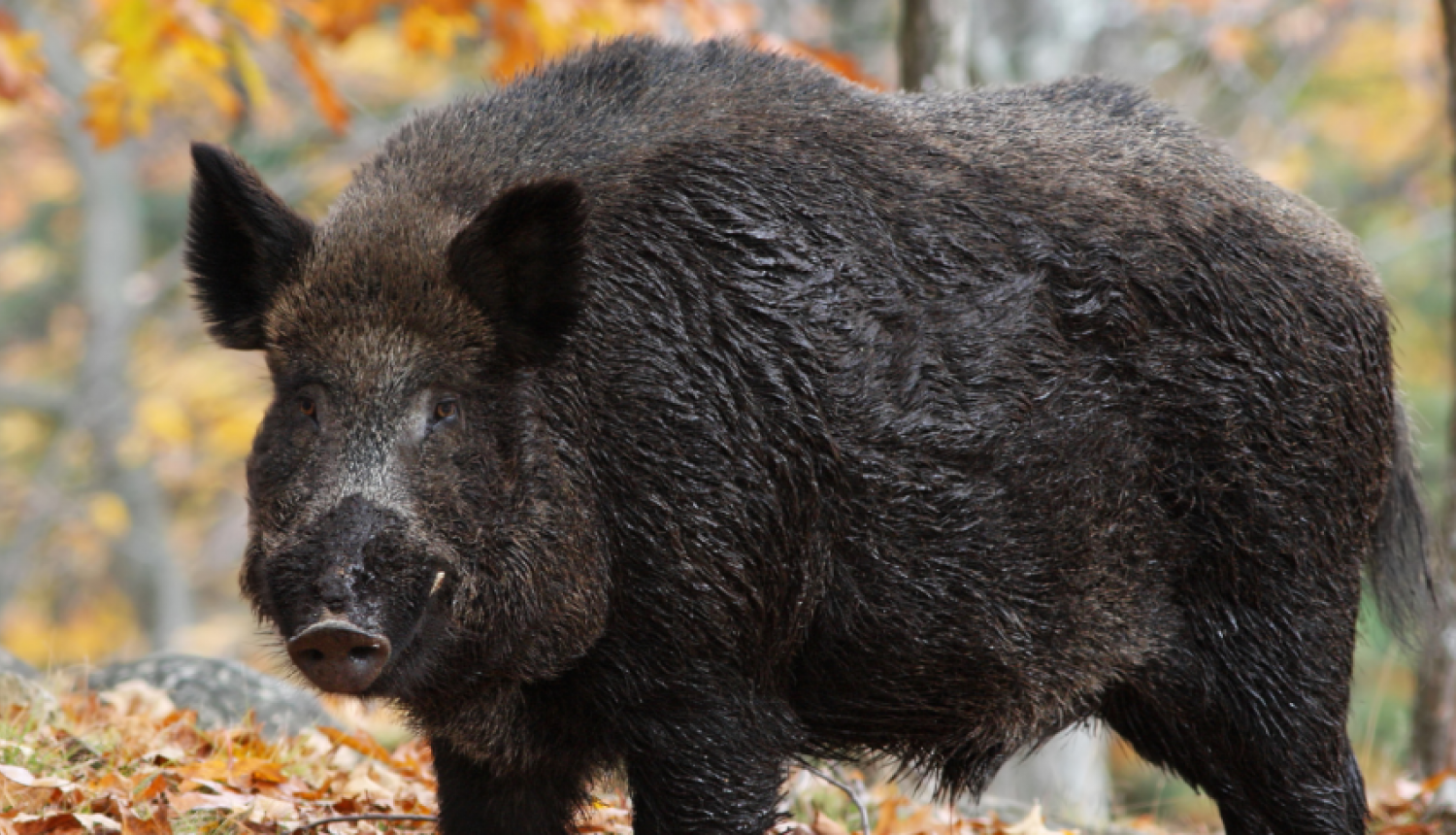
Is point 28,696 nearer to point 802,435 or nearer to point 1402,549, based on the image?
point 802,435

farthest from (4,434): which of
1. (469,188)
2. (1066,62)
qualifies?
(469,188)

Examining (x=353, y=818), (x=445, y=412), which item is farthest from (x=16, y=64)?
(x=445, y=412)

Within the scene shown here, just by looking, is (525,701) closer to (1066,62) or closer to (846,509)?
(846,509)

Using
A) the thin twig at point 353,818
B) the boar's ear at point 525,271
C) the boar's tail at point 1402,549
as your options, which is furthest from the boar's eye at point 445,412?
the boar's tail at point 1402,549

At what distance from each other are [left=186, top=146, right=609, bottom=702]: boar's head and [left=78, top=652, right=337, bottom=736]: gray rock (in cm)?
259

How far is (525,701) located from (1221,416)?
6.97 feet

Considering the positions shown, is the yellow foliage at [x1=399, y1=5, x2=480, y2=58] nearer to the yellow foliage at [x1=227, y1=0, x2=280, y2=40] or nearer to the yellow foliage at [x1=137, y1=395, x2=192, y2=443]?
the yellow foliage at [x1=227, y1=0, x2=280, y2=40]

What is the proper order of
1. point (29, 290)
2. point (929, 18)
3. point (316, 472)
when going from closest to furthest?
point (316, 472)
point (929, 18)
point (29, 290)

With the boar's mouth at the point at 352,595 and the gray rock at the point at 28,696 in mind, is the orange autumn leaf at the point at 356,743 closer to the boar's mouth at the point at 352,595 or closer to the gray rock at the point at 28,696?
the gray rock at the point at 28,696

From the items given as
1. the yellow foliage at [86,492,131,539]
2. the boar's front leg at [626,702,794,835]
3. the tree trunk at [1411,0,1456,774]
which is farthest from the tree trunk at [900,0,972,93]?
the yellow foliage at [86,492,131,539]

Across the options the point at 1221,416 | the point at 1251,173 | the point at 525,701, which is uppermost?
the point at 1251,173

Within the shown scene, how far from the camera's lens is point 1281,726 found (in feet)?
14.4

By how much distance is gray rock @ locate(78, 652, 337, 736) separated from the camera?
597 centimetres

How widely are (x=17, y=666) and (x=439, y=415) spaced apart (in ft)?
12.5
